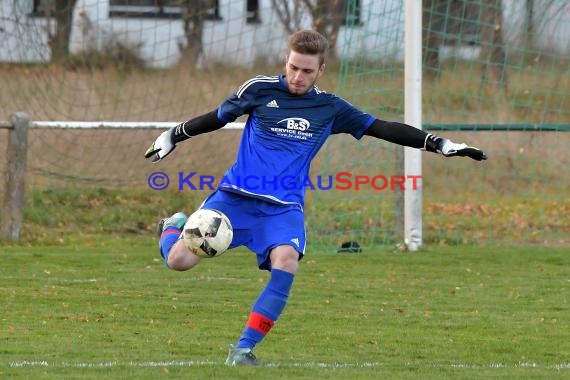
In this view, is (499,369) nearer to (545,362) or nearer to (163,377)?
(545,362)

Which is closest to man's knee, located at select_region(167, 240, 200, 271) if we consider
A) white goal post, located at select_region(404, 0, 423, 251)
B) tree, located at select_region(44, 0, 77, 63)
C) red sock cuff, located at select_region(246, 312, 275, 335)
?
red sock cuff, located at select_region(246, 312, 275, 335)

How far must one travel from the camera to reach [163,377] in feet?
17.8

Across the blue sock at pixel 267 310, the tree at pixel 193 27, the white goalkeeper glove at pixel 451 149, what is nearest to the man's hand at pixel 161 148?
the blue sock at pixel 267 310

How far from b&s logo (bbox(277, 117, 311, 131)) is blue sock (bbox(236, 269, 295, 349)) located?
2.63 ft

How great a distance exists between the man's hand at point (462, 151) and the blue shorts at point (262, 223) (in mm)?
859

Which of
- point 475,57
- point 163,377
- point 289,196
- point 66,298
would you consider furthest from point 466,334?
point 475,57

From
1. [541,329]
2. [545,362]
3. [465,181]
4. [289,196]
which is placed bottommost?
[465,181]

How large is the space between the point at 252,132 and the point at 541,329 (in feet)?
7.82

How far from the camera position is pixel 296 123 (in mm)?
6242

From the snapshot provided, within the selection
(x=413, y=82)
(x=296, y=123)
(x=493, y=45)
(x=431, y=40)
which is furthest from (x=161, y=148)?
(x=493, y=45)

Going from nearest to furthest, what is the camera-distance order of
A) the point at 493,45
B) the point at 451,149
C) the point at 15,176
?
the point at 451,149, the point at 15,176, the point at 493,45

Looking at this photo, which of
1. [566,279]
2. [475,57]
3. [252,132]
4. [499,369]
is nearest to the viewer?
[499,369]

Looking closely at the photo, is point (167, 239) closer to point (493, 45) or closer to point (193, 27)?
point (493, 45)

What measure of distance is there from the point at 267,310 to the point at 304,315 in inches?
76.9
